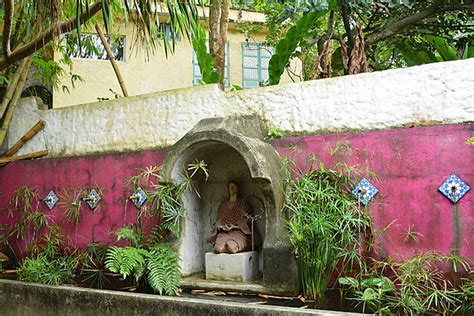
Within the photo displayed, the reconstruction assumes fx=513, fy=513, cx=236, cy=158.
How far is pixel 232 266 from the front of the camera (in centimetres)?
623

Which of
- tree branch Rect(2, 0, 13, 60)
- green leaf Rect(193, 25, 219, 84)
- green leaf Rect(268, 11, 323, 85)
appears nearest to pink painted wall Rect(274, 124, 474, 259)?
green leaf Rect(268, 11, 323, 85)

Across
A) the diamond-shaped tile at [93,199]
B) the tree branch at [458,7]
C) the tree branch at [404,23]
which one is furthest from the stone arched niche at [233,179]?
the tree branch at [458,7]

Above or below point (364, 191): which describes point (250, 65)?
above

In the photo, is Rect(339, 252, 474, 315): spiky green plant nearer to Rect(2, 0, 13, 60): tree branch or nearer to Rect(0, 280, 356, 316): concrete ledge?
Rect(0, 280, 356, 316): concrete ledge

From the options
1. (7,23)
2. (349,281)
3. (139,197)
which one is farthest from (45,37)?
(349,281)

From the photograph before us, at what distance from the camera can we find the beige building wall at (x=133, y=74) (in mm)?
12664

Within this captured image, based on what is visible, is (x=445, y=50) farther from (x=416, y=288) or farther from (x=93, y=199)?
(x=93, y=199)

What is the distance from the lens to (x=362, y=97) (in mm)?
6020

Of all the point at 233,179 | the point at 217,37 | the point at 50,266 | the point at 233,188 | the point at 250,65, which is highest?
the point at 250,65

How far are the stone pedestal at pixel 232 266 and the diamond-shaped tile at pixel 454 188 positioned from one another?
7.85ft

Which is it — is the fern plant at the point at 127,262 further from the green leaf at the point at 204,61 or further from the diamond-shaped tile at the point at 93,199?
the green leaf at the point at 204,61

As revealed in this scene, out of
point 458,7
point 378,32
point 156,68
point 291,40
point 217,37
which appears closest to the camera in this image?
point 291,40

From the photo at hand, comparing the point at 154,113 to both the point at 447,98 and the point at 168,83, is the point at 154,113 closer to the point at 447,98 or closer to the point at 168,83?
the point at 447,98

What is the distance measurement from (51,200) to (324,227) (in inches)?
196
